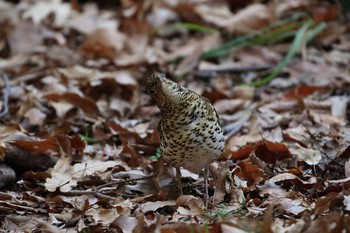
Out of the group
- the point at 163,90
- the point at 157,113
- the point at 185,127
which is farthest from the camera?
the point at 157,113

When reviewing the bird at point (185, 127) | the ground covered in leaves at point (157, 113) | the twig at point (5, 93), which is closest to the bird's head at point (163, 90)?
the bird at point (185, 127)

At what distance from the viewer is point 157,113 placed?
6.46 metres

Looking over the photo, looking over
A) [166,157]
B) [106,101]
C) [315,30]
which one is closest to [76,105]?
[106,101]

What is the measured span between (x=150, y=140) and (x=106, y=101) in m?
1.35

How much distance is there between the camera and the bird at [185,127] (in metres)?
3.95

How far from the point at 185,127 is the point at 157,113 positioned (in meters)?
2.43

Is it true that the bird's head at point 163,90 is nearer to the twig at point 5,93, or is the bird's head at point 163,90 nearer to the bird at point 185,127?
the bird at point 185,127

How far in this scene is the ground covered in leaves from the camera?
407 centimetres

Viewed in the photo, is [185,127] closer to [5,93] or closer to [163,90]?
[163,90]

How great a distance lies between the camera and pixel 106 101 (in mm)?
6664

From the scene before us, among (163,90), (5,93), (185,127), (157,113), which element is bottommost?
(157,113)

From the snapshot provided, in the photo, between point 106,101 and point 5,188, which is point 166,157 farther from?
point 106,101

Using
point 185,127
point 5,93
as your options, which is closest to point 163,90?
point 185,127

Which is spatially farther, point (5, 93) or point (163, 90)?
point (5, 93)
